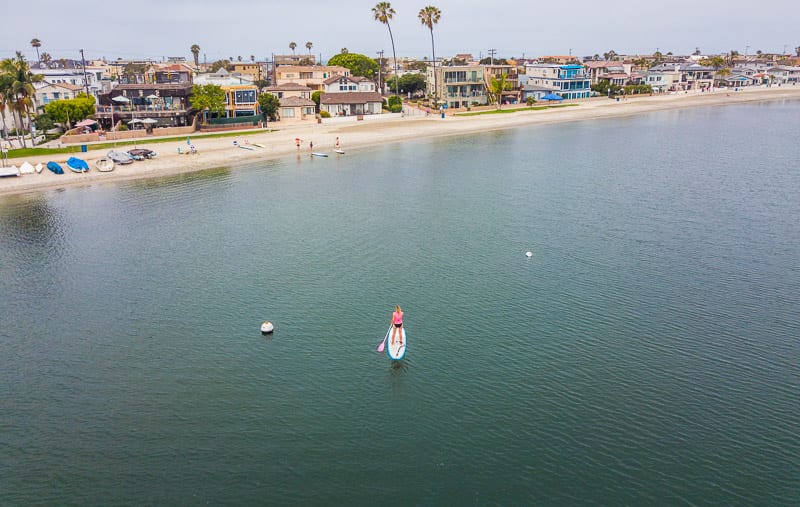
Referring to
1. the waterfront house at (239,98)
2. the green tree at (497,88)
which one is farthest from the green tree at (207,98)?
the green tree at (497,88)

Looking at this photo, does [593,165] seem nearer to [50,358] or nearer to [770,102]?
[50,358]

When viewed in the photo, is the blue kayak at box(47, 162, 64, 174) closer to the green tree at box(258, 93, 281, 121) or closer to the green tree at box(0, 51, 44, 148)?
the green tree at box(0, 51, 44, 148)

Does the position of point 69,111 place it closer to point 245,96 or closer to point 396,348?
point 245,96

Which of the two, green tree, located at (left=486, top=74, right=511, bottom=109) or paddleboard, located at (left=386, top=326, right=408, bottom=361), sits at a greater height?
green tree, located at (left=486, top=74, right=511, bottom=109)

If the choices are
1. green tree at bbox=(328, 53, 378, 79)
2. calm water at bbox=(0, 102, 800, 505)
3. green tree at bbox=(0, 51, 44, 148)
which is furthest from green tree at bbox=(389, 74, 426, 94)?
calm water at bbox=(0, 102, 800, 505)

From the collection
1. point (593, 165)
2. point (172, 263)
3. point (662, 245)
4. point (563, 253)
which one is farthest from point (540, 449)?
point (593, 165)

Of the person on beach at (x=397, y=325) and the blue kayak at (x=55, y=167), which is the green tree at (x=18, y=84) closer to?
the blue kayak at (x=55, y=167)
